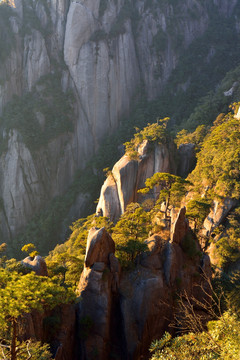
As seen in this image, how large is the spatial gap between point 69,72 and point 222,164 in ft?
119

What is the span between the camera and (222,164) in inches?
1065

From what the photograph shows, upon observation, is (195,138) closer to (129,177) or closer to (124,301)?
(129,177)

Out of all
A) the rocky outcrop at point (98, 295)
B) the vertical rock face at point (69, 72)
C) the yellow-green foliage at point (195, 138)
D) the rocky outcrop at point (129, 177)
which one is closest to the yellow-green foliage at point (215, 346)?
the rocky outcrop at point (98, 295)

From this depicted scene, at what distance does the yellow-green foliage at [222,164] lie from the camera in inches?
985

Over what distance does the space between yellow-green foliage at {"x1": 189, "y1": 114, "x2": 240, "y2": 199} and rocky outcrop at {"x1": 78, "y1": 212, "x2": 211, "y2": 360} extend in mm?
10000

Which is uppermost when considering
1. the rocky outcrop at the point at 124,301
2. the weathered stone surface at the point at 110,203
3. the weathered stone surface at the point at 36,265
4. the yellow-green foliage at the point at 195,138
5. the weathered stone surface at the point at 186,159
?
the yellow-green foliage at the point at 195,138

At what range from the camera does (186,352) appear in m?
8.55

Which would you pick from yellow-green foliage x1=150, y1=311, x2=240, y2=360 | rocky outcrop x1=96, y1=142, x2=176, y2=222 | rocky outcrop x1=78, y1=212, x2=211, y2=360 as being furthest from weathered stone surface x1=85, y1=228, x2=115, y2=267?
rocky outcrop x1=96, y1=142, x2=176, y2=222

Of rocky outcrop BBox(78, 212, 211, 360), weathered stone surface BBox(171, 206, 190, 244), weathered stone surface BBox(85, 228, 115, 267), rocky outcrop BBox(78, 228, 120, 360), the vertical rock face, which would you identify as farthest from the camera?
the vertical rock face

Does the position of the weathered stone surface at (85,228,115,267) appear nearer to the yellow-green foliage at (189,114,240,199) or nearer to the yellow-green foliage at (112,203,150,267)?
the yellow-green foliage at (112,203,150,267)

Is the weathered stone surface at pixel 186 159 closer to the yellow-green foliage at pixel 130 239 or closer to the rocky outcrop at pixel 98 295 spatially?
the yellow-green foliage at pixel 130 239

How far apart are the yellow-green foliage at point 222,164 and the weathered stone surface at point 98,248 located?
A: 42.3ft

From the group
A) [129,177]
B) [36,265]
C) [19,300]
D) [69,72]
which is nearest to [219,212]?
[129,177]

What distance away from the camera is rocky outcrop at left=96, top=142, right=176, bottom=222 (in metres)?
31.5
